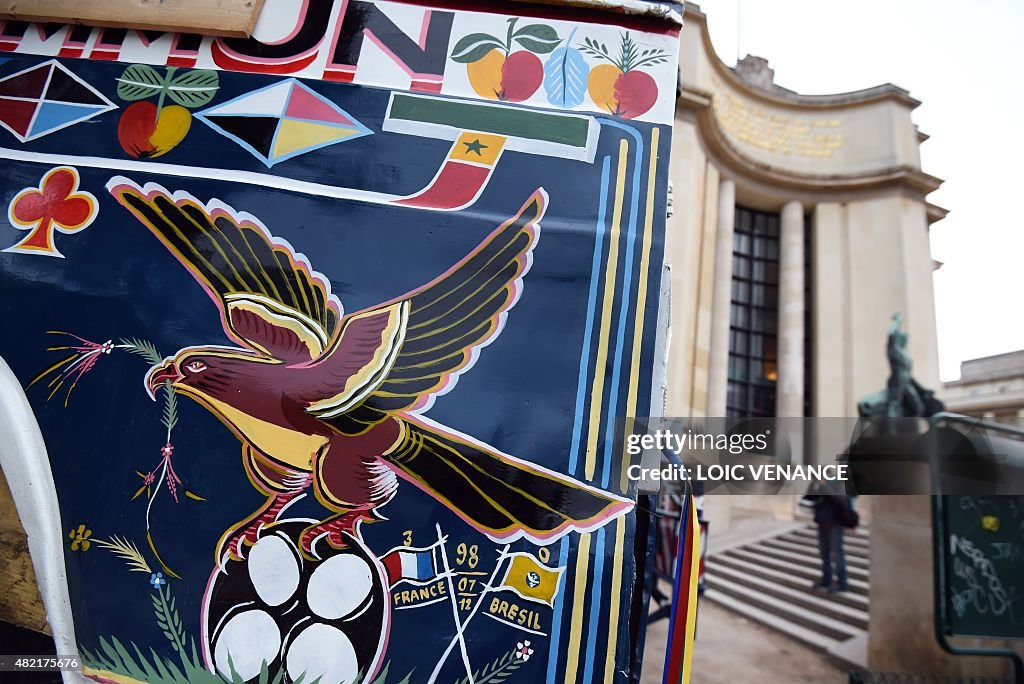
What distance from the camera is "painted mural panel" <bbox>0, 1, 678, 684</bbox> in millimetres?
2281

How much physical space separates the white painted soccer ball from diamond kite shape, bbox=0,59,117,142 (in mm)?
2494

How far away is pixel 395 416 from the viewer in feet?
8.11

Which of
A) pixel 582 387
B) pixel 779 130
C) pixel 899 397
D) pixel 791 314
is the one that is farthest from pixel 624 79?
pixel 779 130

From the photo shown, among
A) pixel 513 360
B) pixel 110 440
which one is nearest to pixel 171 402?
pixel 110 440

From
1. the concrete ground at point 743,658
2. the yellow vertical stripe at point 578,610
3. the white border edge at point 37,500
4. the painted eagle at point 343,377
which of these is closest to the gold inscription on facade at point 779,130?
the concrete ground at point 743,658

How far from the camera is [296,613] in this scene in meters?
2.26

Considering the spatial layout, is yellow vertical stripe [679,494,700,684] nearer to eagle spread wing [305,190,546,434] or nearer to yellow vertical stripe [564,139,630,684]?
yellow vertical stripe [564,139,630,684]

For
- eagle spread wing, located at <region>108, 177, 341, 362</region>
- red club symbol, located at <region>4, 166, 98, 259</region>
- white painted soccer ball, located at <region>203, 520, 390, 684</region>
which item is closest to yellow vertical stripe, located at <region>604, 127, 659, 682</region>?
white painted soccer ball, located at <region>203, 520, 390, 684</region>

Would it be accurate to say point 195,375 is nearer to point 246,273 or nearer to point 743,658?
point 246,273

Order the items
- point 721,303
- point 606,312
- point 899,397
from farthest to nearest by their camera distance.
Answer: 1. point 721,303
2. point 899,397
3. point 606,312

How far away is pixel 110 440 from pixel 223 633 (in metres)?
1.03

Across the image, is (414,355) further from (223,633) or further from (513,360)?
(223,633)

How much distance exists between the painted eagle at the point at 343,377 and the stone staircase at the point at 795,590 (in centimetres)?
514

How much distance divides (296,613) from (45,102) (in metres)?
3.03
